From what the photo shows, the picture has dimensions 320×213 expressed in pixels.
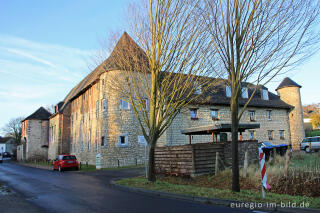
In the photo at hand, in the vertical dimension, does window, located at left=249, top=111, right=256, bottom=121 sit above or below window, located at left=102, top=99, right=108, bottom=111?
below

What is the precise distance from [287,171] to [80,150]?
1083 inches

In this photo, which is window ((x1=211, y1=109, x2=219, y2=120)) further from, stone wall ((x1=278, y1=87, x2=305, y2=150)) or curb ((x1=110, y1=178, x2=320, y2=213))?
curb ((x1=110, y1=178, x2=320, y2=213))

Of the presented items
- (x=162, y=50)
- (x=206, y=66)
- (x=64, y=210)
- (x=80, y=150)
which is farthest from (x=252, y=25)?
(x=80, y=150)

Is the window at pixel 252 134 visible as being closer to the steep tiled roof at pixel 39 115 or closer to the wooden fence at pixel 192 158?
the wooden fence at pixel 192 158

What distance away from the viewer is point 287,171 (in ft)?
29.9

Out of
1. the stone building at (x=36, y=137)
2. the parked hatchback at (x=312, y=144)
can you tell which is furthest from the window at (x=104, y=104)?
the stone building at (x=36, y=137)

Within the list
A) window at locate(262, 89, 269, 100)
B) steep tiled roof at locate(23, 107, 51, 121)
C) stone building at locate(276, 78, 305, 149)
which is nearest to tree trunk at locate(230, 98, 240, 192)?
A: window at locate(262, 89, 269, 100)

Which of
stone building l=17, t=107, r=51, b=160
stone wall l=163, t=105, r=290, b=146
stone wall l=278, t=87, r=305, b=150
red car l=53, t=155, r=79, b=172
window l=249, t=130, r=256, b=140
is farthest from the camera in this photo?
stone building l=17, t=107, r=51, b=160

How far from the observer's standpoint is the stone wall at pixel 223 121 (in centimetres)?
2455

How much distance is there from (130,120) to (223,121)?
9953 millimetres

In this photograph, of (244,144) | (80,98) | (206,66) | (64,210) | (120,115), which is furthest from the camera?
(80,98)

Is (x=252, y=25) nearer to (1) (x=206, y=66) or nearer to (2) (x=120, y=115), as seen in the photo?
(1) (x=206, y=66)

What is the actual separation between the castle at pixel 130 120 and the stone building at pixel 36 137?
11.7 meters

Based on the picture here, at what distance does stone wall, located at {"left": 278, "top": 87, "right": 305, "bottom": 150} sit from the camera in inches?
1288
